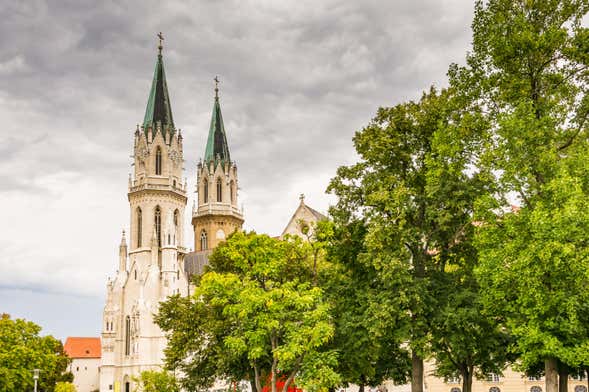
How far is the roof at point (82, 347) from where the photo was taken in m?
106

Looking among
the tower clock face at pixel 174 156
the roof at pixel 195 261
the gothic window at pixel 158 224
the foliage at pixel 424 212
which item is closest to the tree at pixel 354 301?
the foliage at pixel 424 212

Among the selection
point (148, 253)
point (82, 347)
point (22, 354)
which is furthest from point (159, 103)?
point (82, 347)

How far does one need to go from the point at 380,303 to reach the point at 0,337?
3693 cm

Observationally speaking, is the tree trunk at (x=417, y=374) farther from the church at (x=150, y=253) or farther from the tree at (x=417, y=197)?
the church at (x=150, y=253)

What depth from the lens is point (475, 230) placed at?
25172 mm

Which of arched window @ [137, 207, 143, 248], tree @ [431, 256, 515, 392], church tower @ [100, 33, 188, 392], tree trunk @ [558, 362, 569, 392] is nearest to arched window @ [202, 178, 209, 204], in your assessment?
church tower @ [100, 33, 188, 392]

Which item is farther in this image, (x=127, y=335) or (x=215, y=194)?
(x=215, y=194)

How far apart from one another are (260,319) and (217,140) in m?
76.9

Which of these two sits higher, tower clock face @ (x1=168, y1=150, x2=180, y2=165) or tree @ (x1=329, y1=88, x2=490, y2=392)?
tower clock face @ (x1=168, y1=150, x2=180, y2=165)

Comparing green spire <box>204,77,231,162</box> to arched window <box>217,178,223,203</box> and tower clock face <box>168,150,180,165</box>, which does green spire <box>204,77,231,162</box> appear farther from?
tower clock face <box>168,150,180,165</box>

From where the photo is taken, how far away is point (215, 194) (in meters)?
96.1

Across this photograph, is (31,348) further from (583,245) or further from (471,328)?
(583,245)

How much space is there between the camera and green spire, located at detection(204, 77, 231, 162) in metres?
99.0

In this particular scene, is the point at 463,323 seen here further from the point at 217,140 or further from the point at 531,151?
the point at 217,140
